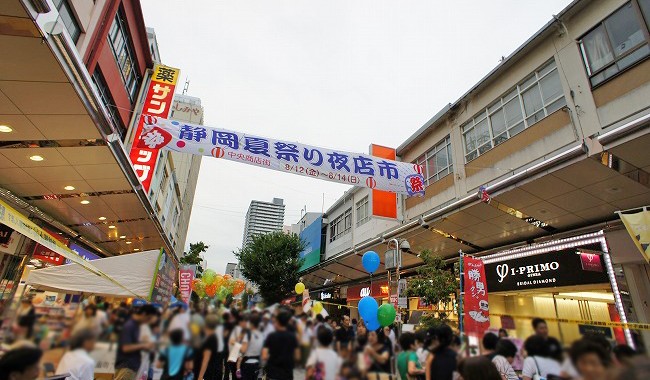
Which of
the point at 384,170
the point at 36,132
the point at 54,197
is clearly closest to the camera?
the point at 36,132

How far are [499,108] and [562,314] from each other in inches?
273

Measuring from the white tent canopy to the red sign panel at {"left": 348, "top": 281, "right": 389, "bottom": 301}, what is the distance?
14.6 m

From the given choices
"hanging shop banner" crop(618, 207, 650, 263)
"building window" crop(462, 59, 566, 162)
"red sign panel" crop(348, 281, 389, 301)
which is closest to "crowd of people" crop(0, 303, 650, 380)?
"hanging shop banner" crop(618, 207, 650, 263)

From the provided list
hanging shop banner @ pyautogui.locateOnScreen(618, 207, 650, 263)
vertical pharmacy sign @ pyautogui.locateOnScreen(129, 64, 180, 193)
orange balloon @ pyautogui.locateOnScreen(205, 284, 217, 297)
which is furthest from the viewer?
vertical pharmacy sign @ pyautogui.locateOnScreen(129, 64, 180, 193)

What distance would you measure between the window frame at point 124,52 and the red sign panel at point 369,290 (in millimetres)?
15356

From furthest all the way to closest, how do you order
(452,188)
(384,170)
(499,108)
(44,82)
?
(452,188)
(499,108)
(384,170)
(44,82)

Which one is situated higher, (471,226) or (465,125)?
(465,125)

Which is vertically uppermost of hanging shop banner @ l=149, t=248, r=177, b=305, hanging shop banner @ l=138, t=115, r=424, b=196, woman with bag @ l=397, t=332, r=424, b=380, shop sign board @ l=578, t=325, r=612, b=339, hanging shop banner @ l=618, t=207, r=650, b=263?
hanging shop banner @ l=138, t=115, r=424, b=196

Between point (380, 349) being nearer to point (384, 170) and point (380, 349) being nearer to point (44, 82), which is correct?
point (44, 82)

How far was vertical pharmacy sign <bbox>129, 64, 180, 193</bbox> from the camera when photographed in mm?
14844

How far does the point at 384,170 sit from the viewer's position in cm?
987

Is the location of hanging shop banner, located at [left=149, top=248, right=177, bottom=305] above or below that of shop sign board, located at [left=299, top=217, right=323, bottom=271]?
below

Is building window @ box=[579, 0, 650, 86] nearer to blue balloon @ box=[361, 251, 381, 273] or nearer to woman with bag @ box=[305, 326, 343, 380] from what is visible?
blue balloon @ box=[361, 251, 381, 273]

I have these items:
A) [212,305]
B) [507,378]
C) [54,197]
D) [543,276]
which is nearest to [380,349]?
[212,305]
